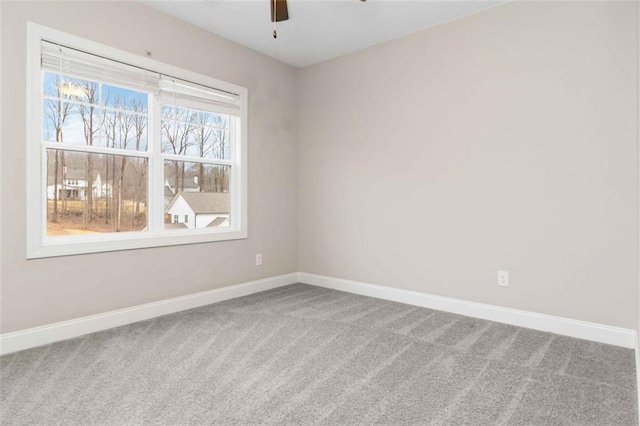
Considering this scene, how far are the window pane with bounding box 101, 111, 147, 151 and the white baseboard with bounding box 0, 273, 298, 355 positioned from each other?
1381mm

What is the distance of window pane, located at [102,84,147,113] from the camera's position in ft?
9.80

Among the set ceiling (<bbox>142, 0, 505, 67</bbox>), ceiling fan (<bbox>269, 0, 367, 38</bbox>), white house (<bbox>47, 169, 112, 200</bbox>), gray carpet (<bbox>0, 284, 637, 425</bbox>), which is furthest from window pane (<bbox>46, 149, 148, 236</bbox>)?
ceiling fan (<bbox>269, 0, 367, 38</bbox>)

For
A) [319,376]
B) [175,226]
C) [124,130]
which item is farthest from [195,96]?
[319,376]

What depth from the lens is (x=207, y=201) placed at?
377 cm

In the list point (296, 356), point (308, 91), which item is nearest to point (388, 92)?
point (308, 91)

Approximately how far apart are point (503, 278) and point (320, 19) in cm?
281

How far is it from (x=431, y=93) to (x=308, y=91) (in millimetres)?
1614

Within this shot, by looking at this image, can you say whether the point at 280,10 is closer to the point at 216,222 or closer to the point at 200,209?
the point at 200,209

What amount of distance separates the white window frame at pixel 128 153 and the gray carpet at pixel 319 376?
70 cm

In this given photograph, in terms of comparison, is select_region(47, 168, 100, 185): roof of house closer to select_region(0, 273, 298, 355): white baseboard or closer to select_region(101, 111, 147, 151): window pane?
select_region(101, 111, 147, 151): window pane

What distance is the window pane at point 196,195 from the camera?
11.3 ft

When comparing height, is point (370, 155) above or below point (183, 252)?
above

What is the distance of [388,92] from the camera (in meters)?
3.76

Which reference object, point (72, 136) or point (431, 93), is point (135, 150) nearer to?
point (72, 136)
